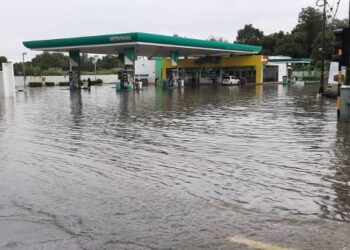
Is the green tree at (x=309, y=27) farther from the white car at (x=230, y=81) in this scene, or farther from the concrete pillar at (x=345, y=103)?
the concrete pillar at (x=345, y=103)

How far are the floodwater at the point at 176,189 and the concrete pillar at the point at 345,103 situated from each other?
218 centimetres

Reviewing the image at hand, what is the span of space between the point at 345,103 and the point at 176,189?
10515 millimetres

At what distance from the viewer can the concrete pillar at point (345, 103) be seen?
15438mm

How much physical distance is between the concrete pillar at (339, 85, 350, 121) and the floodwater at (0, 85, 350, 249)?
2176 mm

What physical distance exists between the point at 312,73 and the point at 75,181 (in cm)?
7492

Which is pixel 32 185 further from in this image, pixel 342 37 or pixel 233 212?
pixel 342 37

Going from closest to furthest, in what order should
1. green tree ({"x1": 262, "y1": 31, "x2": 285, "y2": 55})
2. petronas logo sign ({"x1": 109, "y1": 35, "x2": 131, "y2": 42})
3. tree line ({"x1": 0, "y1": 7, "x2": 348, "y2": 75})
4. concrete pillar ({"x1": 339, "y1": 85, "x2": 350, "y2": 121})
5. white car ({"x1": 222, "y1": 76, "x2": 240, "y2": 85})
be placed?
concrete pillar ({"x1": 339, "y1": 85, "x2": 350, "y2": 121}) → petronas logo sign ({"x1": 109, "y1": 35, "x2": 131, "y2": 42}) → white car ({"x1": 222, "y1": 76, "x2": 240, "y2": 85}) → tree line ({"x1": 0, "y1": 7, "x2": 348, "y2": 75}) → green tree ({"x1": 262, "y1": 31, "x2": 285, "y2": 55})

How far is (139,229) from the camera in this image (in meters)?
5.36

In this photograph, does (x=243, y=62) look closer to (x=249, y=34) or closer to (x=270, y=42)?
(x=270, y=42)

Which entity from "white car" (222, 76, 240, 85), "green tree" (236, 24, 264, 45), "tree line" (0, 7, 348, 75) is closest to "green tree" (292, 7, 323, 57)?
"tree line" (0, 7, 348, 75)

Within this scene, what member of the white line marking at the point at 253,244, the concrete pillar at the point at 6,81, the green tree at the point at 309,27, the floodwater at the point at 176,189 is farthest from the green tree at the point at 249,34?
the white line marking at the point at 253,244

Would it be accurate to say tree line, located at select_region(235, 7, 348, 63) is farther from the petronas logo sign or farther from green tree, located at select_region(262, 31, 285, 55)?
the petronas logo sign

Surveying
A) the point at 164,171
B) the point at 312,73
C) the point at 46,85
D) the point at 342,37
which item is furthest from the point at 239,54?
the point at 164,171

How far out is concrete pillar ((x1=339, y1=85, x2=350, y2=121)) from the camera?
15438 millimetres
